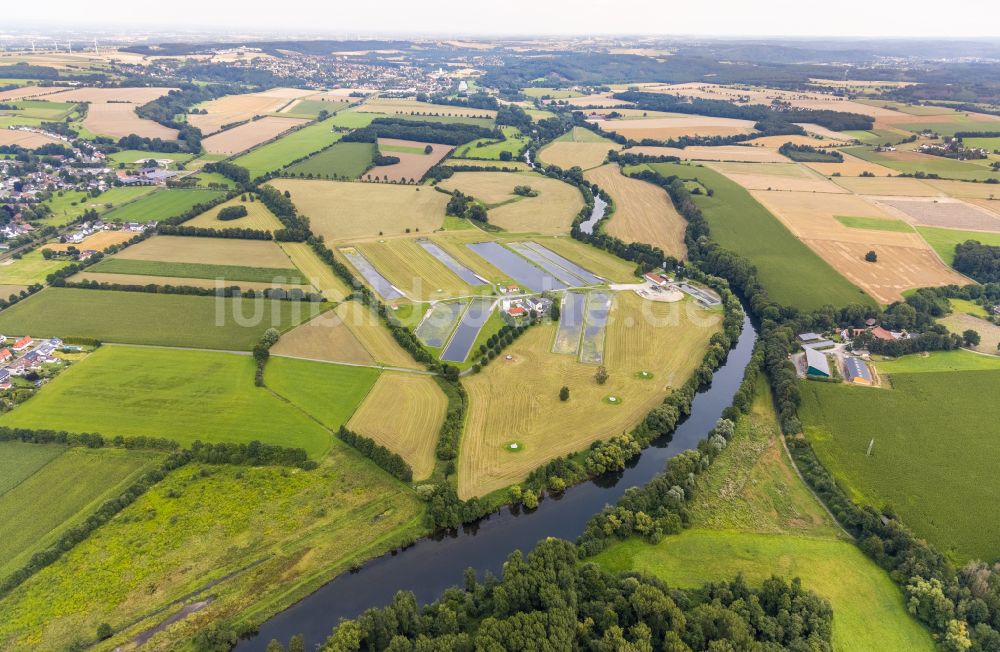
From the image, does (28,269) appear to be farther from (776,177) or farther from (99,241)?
(776,177)

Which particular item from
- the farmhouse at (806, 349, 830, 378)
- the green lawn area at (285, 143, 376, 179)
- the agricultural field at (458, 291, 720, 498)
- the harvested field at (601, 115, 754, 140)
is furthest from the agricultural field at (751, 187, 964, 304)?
the green lawn area at (285, 143, 376, 179)

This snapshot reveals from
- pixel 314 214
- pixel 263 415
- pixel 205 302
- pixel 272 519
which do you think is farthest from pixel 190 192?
pixel 272 519

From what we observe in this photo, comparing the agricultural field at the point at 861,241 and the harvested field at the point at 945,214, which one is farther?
the harvested field at the point at 945,214

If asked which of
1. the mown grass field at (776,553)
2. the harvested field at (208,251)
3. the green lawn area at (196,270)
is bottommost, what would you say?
the mown grass field at (776,553)

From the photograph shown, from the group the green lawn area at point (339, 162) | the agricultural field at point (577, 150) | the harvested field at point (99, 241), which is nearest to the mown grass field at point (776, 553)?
the harvested field at point (99, 241)

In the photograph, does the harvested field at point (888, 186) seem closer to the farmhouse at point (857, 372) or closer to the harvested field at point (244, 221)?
the farmhouse at point (857, 372)

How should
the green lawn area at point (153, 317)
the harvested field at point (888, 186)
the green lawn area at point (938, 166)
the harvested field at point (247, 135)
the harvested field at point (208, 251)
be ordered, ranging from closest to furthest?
the green lawn area at point (153, 317)
the harvested field at point (208, 251)
the harvested field at point (888, 186)
the green lawn area at point (938, 166)
the harvested field at point (247, 135)

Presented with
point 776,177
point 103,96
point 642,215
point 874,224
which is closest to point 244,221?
point 642,215
